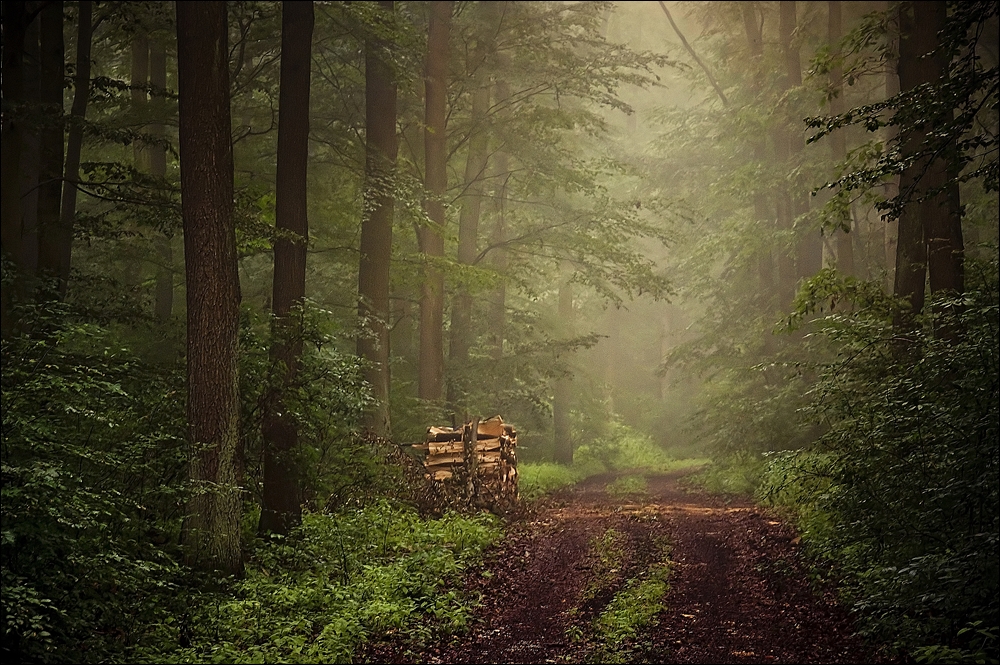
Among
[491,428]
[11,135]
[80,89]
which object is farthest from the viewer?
[491,428]

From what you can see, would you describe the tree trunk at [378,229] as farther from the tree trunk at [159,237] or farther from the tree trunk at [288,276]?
the tree trunk at [159,237]

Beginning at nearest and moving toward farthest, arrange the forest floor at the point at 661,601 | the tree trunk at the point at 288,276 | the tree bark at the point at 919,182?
the forest floor at the point at 661,601 → the tree trunk at the point at 288,276 → the tree bark at the point at 919,182

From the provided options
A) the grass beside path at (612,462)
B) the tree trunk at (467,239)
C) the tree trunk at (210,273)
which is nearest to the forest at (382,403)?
the tree trunk at (210,273)

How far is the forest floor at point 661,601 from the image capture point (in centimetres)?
717

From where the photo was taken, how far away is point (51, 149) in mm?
10906

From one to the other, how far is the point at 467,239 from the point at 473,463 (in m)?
9.88

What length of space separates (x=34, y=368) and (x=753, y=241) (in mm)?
19357

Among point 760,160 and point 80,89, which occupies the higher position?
point 760,160

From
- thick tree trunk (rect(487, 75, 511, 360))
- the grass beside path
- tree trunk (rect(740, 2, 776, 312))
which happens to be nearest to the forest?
tree trunk (rect(740, 2, 776, 312))

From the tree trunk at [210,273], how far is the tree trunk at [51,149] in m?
2.82

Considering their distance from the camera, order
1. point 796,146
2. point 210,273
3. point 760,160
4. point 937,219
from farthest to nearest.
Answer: point 760,160 → point 796,146 → point 937,219 → point 210,273

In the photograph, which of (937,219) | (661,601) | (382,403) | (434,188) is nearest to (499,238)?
(434,188)

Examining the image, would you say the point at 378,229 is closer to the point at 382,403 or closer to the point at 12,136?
the point at 382,403

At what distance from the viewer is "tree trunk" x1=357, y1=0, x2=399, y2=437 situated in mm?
14531
